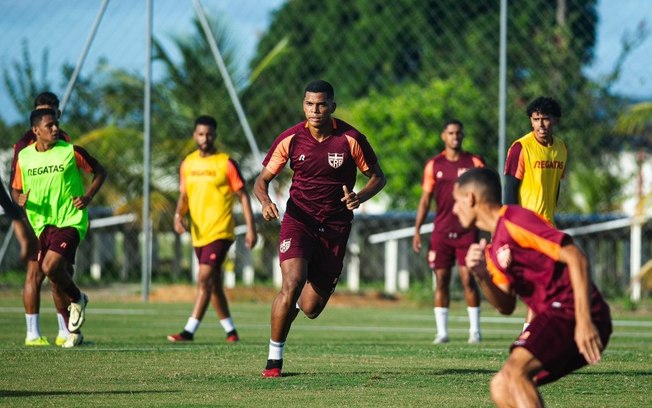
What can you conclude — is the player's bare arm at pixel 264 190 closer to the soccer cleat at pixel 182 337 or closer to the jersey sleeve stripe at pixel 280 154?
the jersey sleeve stripe at pixel 280 154

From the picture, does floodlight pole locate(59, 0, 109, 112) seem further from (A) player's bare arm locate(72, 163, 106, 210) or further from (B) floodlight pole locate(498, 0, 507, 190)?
(A) player's bare arm locate(72, 163, 106, 210)

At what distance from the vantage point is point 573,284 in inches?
255

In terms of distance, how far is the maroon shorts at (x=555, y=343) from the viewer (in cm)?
666

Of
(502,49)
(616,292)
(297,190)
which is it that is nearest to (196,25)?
(502,49)

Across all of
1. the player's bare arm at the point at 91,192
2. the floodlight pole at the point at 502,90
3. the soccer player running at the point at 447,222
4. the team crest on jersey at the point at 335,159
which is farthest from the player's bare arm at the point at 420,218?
the floodlight pole at the point at 502,90

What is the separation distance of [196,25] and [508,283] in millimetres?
22837

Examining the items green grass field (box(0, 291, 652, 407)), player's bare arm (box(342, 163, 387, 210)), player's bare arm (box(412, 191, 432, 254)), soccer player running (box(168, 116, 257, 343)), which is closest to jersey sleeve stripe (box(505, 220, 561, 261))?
green grass field (box(0, 291, 652, 407))

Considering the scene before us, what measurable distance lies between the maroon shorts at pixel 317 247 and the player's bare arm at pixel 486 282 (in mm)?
3569

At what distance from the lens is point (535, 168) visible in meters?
12.4

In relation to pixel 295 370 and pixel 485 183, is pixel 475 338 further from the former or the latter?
pixel 485 183

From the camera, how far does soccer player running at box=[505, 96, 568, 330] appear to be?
12.4m

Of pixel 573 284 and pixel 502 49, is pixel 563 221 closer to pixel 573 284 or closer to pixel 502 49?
pixel 502 49

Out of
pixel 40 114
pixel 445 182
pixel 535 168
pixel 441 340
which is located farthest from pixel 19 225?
pixel 445 182

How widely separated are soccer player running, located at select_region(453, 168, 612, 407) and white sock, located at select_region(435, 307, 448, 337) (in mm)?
7810
